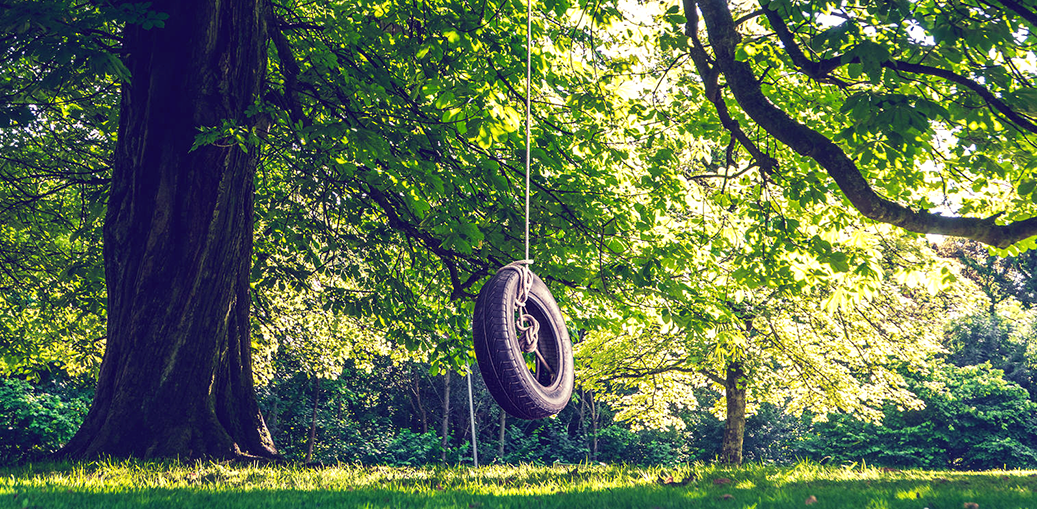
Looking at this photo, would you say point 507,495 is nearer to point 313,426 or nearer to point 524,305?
point 524,305

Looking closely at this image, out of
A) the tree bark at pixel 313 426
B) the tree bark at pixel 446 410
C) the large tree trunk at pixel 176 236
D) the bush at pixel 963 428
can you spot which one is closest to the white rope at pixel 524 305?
the large tree trunk at pixel 176 236

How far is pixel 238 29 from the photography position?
6.91m

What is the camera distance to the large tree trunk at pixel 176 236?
660cm

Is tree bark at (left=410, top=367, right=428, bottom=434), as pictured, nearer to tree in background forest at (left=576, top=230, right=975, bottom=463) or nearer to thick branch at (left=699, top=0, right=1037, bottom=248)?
tree in background forest at (left=576, top=230, right=975, bottom=463)

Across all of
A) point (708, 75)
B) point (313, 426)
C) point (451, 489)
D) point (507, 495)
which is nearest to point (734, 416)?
point (708, 75)

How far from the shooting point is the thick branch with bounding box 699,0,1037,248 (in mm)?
5594

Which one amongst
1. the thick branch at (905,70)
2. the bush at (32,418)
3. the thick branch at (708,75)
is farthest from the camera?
the bush at (32,418)

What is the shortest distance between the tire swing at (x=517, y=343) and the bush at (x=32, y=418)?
22430 millimetres

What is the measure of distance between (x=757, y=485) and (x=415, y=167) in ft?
15.9

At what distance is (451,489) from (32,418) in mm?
21923

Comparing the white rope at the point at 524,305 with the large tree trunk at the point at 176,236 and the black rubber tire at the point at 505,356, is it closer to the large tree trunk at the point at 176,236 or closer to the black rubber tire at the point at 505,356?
the black rubber tire at the point at 505,356

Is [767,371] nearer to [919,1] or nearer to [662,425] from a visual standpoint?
[662,425]

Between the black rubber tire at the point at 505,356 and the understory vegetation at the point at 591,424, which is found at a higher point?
the black rubber tire at the point at 505,356

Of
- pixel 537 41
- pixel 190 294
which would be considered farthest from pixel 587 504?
pixel 537 41
